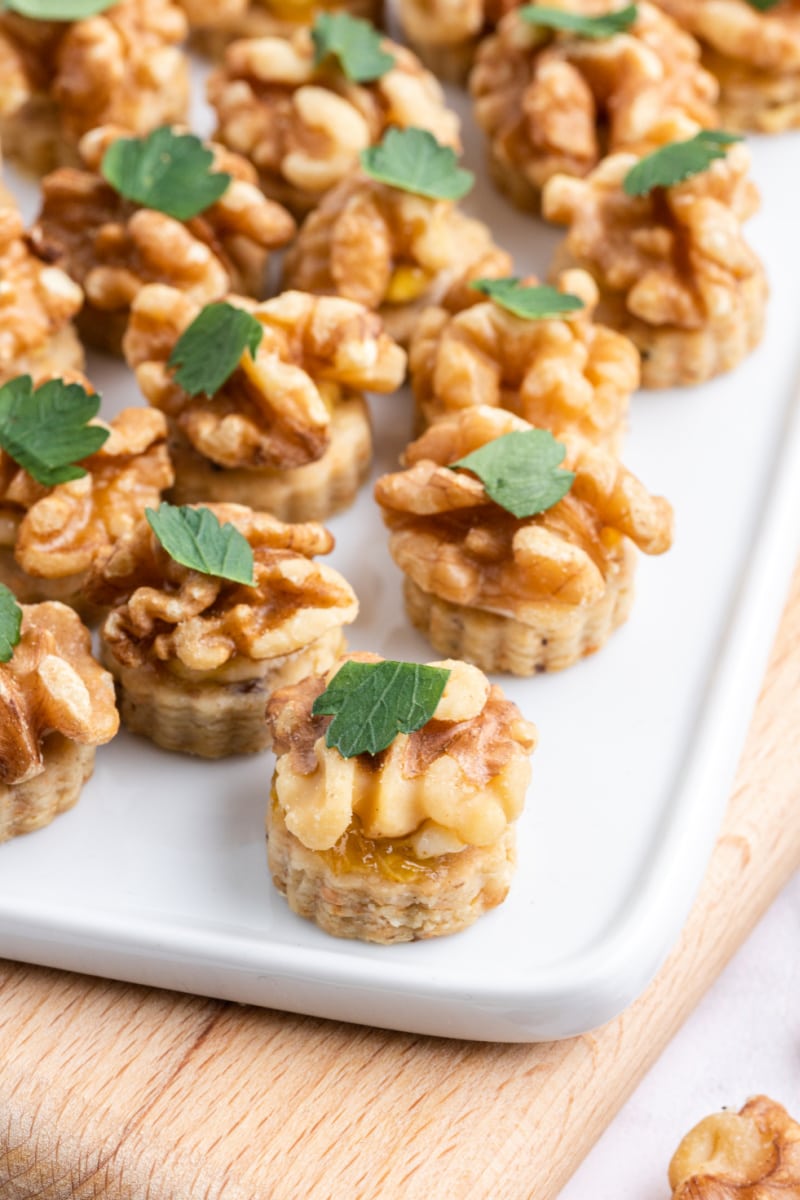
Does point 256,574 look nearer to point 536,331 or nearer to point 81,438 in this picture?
point 81,438

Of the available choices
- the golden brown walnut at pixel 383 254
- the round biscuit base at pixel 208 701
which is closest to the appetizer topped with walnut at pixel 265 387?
the golden brown walnut at pixel 383 254

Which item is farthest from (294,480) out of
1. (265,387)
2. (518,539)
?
(518,539)

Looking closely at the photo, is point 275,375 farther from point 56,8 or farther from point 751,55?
point 751,55

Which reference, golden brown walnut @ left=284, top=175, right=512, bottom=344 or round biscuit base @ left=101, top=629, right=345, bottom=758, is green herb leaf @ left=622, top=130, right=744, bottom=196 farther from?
round biscuit base @ left=101, top=629, right=345, bottom=758

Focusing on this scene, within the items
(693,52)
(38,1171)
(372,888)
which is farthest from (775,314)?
(38,1171)

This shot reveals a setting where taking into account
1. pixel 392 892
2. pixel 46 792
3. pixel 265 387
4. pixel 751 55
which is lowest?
pixel 46 792

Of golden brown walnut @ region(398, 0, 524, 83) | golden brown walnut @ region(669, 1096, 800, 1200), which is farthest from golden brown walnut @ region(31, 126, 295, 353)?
golden brown walnut @ region(669, 1096, 800, 1200)
